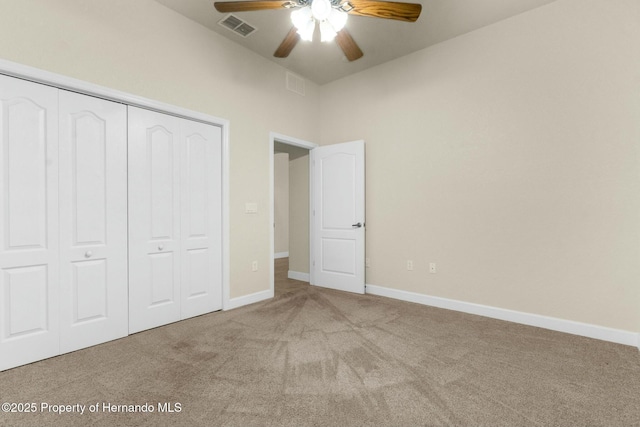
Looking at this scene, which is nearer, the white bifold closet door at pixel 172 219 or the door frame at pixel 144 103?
the door frame at pixel 144 103

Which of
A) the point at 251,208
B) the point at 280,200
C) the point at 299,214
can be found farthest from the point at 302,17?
the point at 280,200

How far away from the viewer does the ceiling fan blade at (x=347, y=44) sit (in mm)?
2394

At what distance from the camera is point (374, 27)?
3244 millimetres

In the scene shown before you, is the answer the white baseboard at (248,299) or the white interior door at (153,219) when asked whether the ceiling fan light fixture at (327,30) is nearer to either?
the white interior door at (153,219)

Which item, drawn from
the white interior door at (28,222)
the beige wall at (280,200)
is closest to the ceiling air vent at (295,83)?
the white interior door at (28,222)

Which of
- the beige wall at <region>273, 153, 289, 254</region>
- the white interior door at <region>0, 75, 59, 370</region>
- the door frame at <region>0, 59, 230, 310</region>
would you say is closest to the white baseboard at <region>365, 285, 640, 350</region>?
the door frame at <region>0, 59, 230, 310</region>

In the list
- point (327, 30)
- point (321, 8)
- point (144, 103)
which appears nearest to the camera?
point (321, 8)

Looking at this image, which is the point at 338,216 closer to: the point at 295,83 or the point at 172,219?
the point at 295,83

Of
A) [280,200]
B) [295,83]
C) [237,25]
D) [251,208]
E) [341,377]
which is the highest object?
[237,25]

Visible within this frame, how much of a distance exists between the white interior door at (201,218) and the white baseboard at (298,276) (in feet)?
6.04

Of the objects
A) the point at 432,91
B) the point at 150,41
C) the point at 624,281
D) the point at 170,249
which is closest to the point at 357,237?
the point at 432,91

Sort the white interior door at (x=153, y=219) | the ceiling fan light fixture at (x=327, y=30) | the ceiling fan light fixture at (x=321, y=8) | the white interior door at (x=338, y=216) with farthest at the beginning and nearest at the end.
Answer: the white interior door at (x=338, y=216)
the white interior door at (x=153, y=219)
the ceiling fan light fixture at (x=327, y=30)
the ceiling fan light fixture at (x=321, y=8)

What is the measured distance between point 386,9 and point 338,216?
2.76 meters

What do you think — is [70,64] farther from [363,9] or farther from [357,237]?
[357,237]
